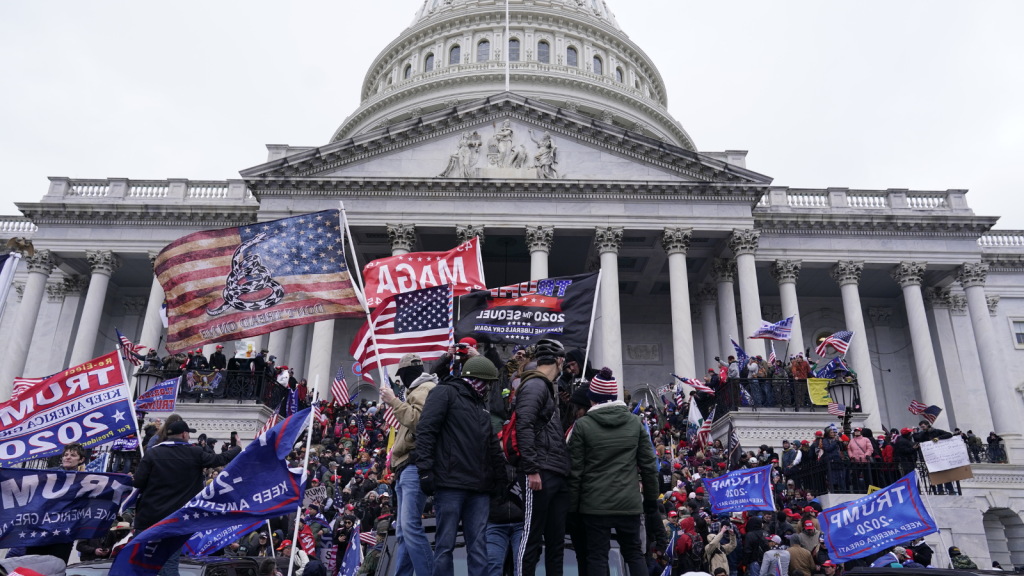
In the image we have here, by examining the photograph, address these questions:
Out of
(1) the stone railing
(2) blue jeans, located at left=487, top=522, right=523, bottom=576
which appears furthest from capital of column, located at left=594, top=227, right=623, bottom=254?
Result: (2) blue jeans, located at left=487, top=522, right=523, bottom=576

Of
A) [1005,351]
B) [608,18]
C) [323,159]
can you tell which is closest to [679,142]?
[608,18]

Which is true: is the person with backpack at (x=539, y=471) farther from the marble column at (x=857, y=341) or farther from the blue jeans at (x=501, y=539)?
the marble column at (x=857, y=341)

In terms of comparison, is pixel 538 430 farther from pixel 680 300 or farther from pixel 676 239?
pixel 676 239

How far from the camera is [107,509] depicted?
7664 mm

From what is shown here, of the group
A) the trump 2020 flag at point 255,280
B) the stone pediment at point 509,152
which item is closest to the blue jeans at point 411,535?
the trump 2020 flag at point 255,280

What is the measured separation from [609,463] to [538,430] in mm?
745

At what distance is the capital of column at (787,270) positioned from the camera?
34.2 m

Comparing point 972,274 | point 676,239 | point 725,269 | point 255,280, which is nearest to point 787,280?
point 725,269

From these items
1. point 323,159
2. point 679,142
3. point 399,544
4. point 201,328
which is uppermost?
point 679,142

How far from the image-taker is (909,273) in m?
34.2

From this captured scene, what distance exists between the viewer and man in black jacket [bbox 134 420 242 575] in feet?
24.3

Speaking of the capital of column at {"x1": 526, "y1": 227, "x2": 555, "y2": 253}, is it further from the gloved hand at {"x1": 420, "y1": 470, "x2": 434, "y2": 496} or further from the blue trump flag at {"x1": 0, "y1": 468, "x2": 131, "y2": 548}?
the gloved hand at {"x1": 420, "y1": 470, "x2": 434, "y2": 496}

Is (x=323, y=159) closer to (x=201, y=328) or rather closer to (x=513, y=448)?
(x=201, y=328)

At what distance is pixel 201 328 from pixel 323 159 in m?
22.5
